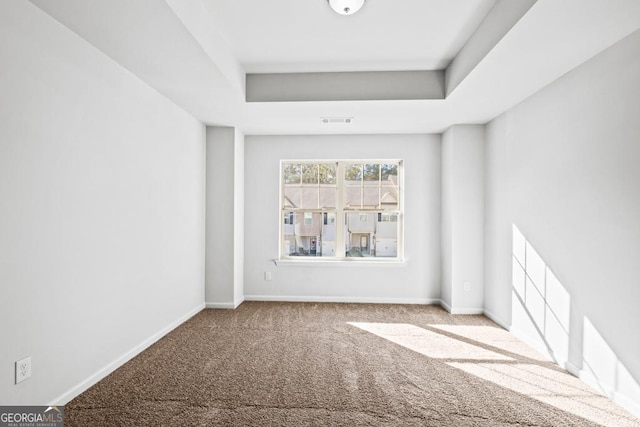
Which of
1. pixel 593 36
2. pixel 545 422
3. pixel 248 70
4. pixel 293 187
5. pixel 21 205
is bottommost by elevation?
pixel 545 422

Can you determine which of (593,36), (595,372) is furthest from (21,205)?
(595,372)

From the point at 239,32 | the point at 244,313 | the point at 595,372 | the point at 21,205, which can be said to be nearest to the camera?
the point at 21,205

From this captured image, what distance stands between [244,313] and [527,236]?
3.35 meters

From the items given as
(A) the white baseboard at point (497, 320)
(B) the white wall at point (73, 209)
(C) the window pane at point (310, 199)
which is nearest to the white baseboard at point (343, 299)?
(A) the white baseboard at point (497, 320)

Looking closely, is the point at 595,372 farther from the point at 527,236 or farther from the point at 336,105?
the point at 336,105

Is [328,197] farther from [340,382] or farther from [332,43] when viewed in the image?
[340,382]

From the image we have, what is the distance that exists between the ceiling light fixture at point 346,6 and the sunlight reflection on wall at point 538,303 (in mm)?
2696

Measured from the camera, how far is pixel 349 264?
5.06 meters

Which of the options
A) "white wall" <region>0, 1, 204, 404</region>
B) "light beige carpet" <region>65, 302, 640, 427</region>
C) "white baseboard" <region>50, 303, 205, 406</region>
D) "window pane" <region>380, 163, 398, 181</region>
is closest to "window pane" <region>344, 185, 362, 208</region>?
"window pane" <region>380, 163, 398, 181</region>

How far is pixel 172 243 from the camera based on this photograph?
12.4ft

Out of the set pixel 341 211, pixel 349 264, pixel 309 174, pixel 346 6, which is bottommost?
pixel 349 264

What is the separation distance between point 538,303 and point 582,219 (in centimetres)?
101

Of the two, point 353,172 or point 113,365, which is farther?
Answer: point 353,172

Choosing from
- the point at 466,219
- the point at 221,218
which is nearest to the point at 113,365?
the point at 221,218
